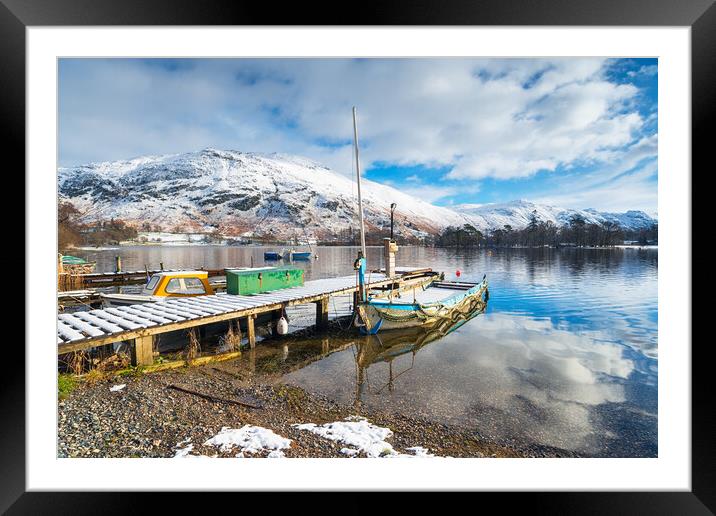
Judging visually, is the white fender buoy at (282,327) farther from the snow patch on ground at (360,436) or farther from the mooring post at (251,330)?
the snow patch on ground at (360,436)

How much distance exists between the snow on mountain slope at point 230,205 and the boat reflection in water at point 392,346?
117m

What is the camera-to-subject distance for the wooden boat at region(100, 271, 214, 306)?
9.87m

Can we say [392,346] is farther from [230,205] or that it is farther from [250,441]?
[230,205]

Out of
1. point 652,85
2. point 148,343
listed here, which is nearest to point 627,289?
point 652,85

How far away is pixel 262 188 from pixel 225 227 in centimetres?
5932

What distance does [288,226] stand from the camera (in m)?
149

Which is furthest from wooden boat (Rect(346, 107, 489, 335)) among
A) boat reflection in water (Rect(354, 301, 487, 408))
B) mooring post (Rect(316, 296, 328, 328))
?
mooring post (Rect(316, 296, 328, 328))

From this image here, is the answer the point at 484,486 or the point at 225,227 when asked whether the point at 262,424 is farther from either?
the point at 225,227

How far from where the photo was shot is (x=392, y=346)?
10.4 metres

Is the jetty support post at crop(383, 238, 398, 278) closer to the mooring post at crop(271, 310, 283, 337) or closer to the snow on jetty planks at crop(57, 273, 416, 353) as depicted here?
the snow on jetty planks at crop(57, 273, 416, 353)

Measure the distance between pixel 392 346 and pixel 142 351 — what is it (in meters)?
6.96

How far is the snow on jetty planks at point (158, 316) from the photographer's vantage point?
19.5 ft

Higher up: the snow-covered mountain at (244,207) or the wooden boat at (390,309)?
the snow-covered mountain at (244,207)
